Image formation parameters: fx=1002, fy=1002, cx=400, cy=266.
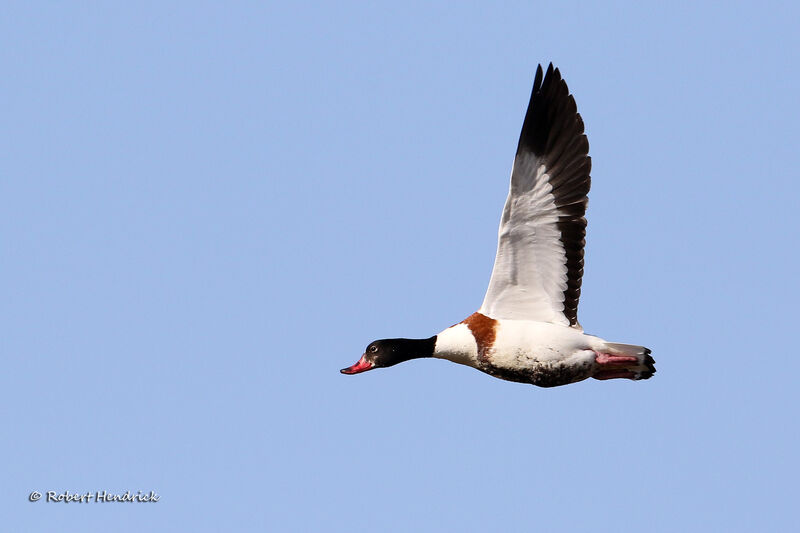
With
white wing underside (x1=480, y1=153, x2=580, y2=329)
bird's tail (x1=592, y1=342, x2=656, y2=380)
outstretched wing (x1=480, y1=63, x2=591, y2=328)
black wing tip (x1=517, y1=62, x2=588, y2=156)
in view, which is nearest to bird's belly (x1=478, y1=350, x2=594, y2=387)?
bird's tail (x1=592, y1=342, x2=656, y2=380)

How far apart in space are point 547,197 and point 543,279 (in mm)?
794

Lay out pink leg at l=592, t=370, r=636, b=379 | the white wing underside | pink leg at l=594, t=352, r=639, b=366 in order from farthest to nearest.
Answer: pink leg at l=592, t=370, r=636, b=379
pink leg at l=594, t=352, r=639, b=366
the white wing underside

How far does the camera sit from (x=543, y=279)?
9250 mm

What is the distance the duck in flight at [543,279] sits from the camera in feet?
29.4

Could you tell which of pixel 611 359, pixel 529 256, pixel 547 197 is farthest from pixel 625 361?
pixel 547 197

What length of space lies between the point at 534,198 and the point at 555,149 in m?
0.50

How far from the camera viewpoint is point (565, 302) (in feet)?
30.6

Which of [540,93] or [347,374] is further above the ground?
[540,93]

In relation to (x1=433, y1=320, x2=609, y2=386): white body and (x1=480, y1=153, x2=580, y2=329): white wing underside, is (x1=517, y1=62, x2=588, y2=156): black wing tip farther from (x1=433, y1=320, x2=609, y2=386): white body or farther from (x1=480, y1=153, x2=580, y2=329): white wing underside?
(x1=433, y1=320, x2=609, y2=386): white body

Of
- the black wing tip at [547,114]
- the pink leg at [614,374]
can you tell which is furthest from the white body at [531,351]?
the black wing tip at [547,114]

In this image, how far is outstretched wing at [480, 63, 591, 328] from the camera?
29.3ft

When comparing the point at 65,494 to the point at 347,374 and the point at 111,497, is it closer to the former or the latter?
the point at 111,497

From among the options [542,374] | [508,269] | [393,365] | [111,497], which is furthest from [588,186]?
[111,497]

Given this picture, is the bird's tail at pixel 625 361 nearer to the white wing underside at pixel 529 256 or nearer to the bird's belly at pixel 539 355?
Answer: the bird's belly at pixel 539 355
